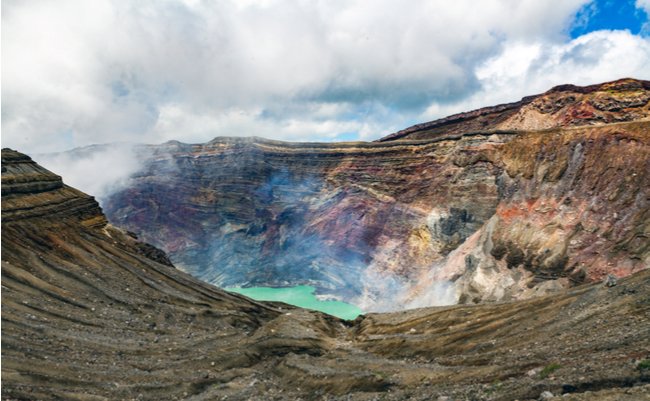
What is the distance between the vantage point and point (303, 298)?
78.8 m

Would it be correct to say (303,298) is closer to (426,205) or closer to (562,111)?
(426,205)

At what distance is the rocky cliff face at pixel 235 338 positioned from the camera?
20906 mm

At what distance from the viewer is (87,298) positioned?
1351 inches

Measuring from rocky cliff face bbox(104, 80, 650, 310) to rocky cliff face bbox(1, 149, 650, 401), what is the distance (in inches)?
778

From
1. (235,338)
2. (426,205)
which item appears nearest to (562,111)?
(426,205)

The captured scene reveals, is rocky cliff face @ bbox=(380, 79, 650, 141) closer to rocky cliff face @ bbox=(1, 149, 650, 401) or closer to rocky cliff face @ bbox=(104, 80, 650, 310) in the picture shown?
rocky cliff face @ bbox=(104, 80, 650, 310)

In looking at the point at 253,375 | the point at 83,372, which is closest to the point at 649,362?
the point at 253,375

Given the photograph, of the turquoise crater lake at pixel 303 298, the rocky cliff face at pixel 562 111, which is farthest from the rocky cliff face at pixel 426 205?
the turquoise crater lake at pixel 303 298

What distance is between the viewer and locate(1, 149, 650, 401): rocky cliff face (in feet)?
68.6

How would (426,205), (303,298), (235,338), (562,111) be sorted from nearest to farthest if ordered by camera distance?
(235,338) < (562,111) < (426,205) < (303,298)

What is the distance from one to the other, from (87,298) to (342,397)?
20.6 meters

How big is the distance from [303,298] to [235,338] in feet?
145

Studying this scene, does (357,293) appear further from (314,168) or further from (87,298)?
(87,298)

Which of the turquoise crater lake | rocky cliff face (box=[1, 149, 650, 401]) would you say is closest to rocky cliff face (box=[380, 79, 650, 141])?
the turquoise crater lake
